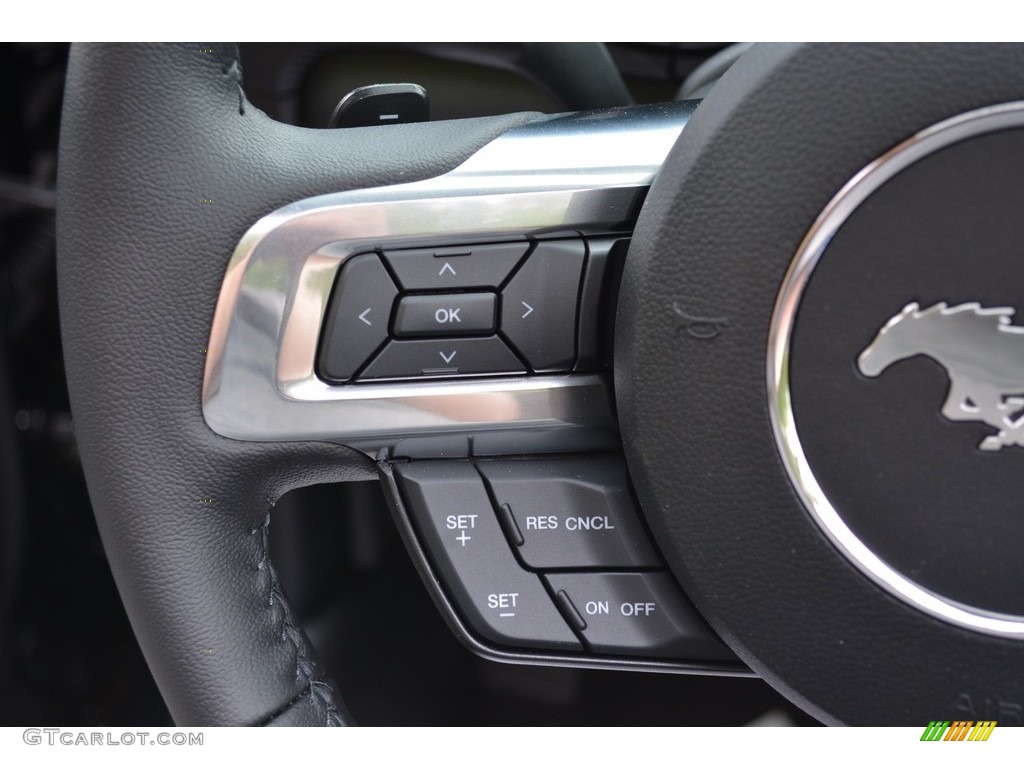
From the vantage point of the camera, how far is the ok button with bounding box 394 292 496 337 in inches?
24.7

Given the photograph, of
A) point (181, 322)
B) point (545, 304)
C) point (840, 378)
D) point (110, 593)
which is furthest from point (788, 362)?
point (110, 593)

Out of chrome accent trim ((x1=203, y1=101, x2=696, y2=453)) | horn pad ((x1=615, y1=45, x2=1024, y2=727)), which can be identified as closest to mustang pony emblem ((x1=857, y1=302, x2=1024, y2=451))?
horn pad ((x1=615, y1=45, x2=1024, y2=727))

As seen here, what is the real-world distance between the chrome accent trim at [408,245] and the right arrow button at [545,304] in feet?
0.04

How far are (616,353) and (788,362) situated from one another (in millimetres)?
117

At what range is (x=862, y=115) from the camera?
21.8 inches

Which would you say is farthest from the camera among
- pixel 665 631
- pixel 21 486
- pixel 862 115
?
pixel 21 486

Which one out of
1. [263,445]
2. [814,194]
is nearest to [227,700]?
[263,445]

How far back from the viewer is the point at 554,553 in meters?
0.66

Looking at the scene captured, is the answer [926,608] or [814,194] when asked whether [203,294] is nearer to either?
[814,194]

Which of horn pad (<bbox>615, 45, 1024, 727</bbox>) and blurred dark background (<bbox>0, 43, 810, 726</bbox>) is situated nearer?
horn pad (<bbox>615, 45, 1024, 727</bbox>)

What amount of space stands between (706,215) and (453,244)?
0.18 meters
